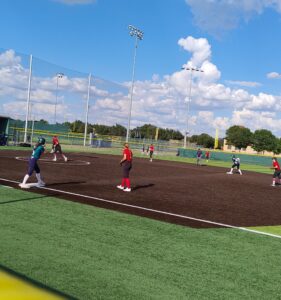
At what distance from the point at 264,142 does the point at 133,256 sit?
127 meters

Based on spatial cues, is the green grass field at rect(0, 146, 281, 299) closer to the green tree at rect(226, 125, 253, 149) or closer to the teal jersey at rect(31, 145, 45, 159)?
the teal jersey at rect(31, 145, 45, 159)

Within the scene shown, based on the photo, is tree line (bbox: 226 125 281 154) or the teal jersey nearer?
the teal jersey

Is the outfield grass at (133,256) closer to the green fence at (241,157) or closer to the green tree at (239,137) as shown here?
the green fence at (241,157)

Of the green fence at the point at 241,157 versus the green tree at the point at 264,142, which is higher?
the green tree at the point at 264,142

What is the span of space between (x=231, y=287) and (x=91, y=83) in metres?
53.0

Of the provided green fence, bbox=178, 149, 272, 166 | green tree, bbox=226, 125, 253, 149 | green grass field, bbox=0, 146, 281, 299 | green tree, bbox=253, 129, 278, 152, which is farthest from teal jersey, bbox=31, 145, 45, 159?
green tree, bbox=226, 125, 253, 149

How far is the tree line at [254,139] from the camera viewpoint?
126325 mm

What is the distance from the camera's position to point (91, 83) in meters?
56.5

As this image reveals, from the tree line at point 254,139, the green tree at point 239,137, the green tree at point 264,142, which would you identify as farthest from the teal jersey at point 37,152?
the green tree at point 239,137

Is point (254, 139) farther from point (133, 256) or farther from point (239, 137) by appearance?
point (133, 256)

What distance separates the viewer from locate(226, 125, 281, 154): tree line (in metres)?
126

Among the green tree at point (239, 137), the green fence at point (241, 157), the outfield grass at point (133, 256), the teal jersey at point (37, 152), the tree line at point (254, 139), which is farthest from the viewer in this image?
the green tree at point (239, 137)

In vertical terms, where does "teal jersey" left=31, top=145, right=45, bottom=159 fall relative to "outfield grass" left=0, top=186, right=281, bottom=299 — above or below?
above

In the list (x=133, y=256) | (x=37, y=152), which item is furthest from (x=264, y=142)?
(x=133, y=256)
